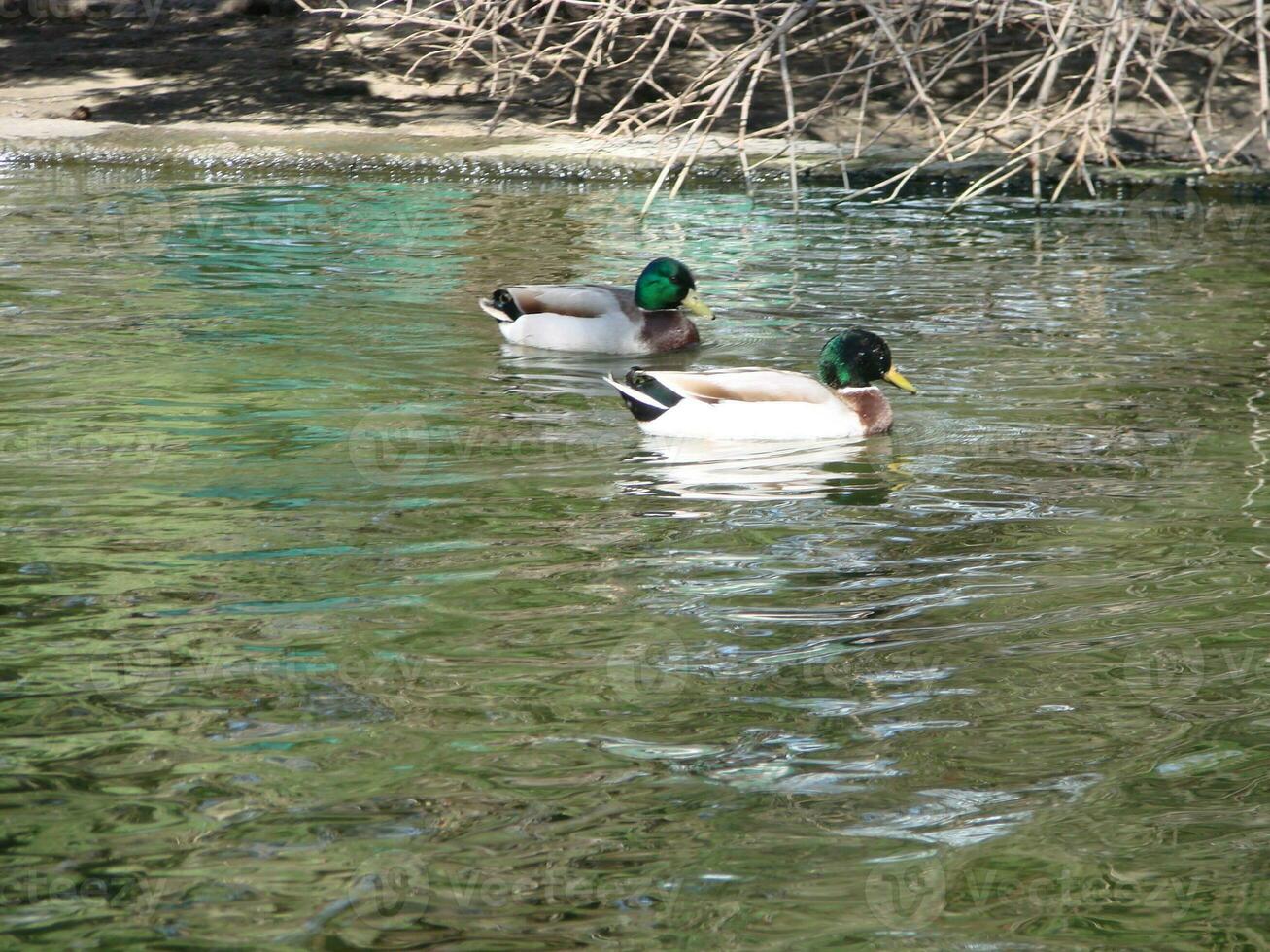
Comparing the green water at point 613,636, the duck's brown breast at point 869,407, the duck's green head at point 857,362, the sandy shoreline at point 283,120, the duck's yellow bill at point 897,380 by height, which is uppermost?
the sandy shoreline at point 283,120

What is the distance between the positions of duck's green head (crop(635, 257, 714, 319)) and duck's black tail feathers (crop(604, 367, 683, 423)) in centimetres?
202

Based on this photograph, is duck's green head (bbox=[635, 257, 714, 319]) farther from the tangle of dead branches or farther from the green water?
the tangle of dead branches

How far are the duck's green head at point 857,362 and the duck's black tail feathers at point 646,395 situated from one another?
804 mm

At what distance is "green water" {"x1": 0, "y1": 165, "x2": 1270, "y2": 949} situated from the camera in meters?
4.08

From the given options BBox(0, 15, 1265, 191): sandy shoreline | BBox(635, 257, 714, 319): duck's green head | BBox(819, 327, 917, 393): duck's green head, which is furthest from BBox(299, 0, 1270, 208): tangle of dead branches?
BBox(819, 327, 917, 393): duck's green head

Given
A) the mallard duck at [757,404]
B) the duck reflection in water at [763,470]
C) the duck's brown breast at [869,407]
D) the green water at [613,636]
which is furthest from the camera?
the duck's brown breast at [869,407]

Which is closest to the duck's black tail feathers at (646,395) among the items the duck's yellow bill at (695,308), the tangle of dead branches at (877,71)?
the duck's yellow bill at (695,308)

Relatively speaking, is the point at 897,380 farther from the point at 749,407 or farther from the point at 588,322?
the point at 588,322

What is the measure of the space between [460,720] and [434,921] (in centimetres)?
106

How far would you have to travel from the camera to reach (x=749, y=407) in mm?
8125

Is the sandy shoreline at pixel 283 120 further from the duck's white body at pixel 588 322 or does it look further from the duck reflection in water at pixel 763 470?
the duck reflection in water at pixel 763 470

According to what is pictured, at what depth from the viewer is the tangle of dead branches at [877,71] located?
13.4m

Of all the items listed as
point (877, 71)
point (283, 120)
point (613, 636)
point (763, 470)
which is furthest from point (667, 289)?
point (283, 120)

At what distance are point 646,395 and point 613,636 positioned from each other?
9.08ft
